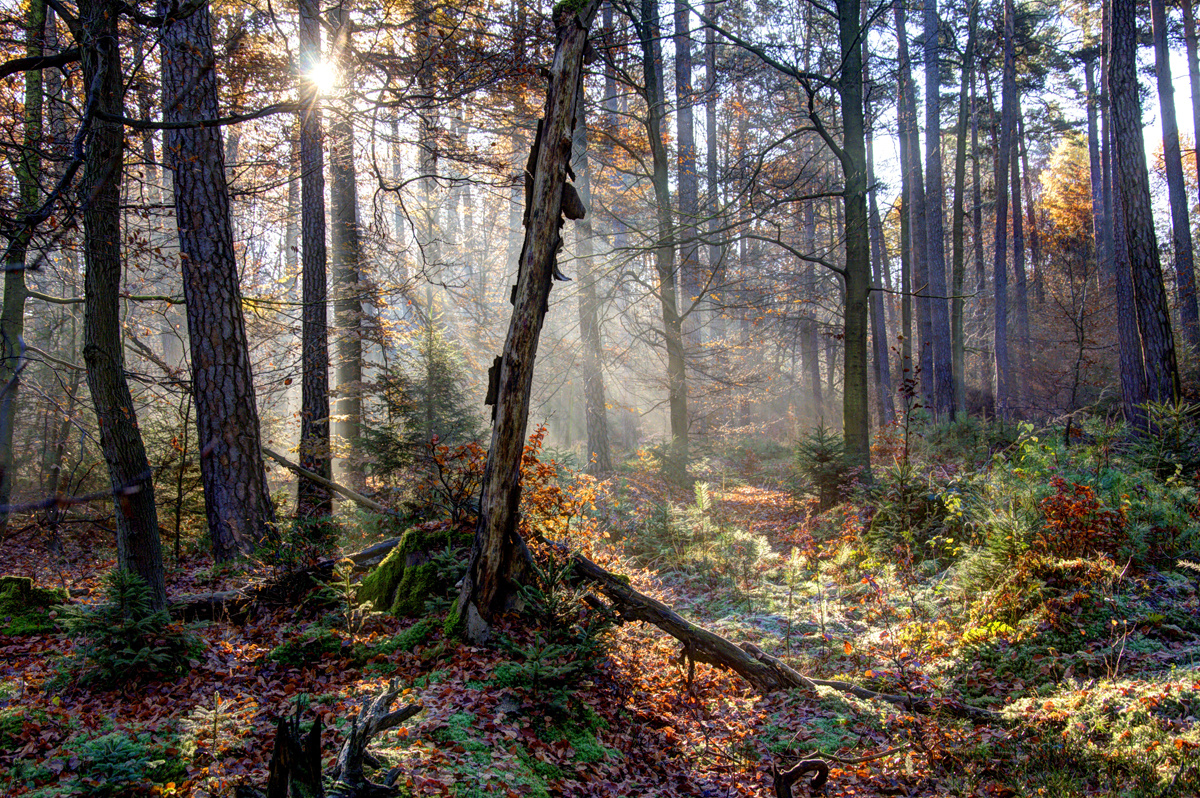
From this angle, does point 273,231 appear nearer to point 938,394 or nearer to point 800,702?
point 800,702

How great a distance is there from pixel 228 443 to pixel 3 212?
3.97 m

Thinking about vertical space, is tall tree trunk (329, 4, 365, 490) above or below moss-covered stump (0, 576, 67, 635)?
above

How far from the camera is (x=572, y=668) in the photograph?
429cm

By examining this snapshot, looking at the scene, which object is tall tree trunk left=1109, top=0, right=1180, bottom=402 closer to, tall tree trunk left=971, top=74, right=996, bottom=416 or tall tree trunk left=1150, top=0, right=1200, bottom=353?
tall tree trunk left=1150, top=0, right=1200, bottom=353

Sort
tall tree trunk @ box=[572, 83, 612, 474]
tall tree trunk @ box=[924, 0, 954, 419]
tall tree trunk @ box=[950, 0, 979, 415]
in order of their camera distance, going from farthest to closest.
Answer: tall tree trunk @ box=[950, 0, 979, 415] < tall tree trunk @ box=[924, 0, 954, 419] < tall tree trunk @ box=[572, 83, 612, 474]

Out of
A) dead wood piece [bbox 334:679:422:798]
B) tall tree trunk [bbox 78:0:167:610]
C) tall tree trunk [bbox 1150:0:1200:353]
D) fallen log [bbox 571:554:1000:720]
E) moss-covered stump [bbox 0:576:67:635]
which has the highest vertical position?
tall tree trunk [bbox 1150:0:1200:353]

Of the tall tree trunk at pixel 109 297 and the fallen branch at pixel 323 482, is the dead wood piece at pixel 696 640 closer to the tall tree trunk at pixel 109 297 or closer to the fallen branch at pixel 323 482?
the tall tree trunk at pixel 109 297

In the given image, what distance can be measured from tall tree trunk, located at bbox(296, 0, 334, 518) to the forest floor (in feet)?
10.6

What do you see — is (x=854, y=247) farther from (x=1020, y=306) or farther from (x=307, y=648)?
(x=1020, y=306)

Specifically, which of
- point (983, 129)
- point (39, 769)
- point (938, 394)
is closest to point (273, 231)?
point (39, 769)

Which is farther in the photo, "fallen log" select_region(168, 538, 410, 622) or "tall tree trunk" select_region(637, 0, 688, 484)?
"tall tree trunk" select_region(637, 0, 688, 484)

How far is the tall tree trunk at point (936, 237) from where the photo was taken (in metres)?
17.1

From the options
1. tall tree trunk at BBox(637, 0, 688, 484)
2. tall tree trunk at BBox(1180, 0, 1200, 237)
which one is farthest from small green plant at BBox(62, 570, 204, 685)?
tall tree trunk at BBox(1180, 0, 1200, 237)

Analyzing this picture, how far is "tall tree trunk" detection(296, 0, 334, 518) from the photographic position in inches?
387
